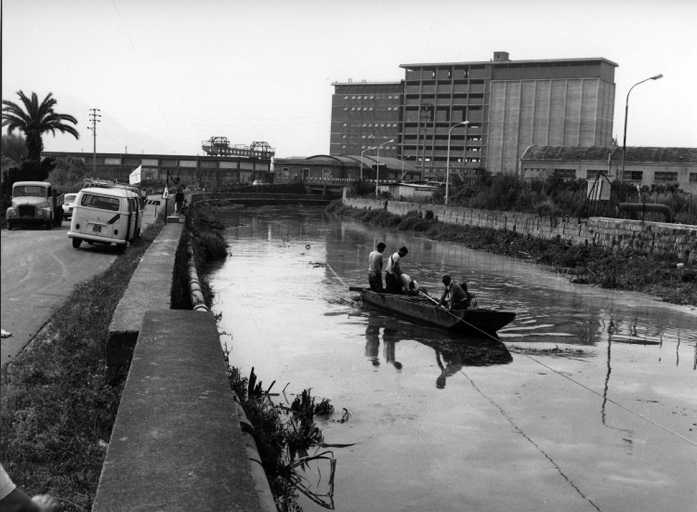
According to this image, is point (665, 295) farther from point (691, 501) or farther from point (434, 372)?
point (691, 501)

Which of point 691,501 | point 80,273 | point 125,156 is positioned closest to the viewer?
point 691,501

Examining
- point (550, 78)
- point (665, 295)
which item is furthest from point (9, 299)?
point (550, 78)

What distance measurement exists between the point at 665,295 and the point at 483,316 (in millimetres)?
10545

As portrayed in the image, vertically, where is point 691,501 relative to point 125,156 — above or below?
below

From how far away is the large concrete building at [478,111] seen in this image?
104500 mm

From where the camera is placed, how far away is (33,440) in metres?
6.65

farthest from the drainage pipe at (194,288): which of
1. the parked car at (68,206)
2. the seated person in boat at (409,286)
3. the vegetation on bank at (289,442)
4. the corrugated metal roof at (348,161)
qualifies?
the corrugated metal roof at (348,161)

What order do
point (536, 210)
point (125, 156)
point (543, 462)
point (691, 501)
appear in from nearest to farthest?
point (691, 501) < point (543, 462) < point (536, 210) < point (125, 156)

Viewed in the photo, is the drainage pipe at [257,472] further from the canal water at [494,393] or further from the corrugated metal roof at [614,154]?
the corrugated metal roof at [614,154]

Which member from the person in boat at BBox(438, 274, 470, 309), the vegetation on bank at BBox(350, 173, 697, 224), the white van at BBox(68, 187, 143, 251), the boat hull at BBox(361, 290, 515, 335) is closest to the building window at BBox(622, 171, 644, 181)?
the vegetation on bank at BBox(350, 173, 697, 224)

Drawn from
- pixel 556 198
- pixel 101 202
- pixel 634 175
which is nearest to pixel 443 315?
pixel 101 202

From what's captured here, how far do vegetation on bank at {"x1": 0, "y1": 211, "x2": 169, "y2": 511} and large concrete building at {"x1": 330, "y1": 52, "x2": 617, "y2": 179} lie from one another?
8825cm

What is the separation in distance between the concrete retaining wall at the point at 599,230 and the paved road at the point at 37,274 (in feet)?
62.9

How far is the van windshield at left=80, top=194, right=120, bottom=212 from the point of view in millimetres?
24672
